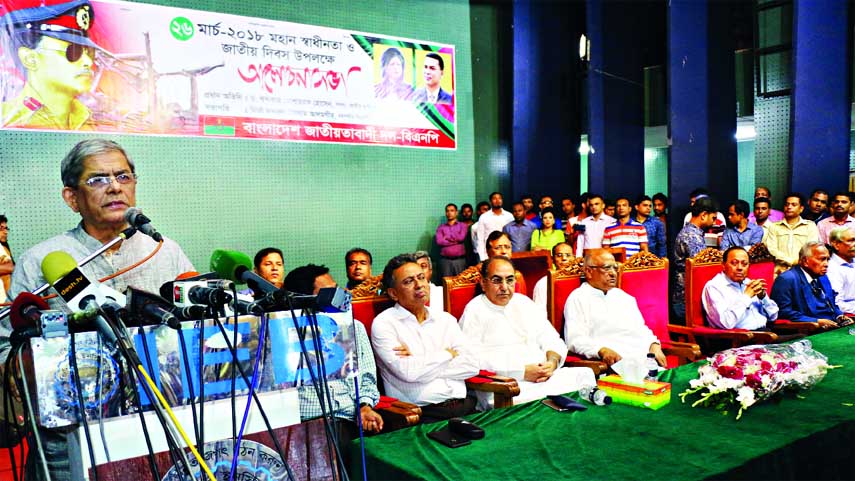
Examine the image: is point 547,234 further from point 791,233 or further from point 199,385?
point 199,385

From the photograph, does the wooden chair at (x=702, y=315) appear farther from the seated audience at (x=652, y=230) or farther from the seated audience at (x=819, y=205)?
the seated audience at (x=652, y=230)

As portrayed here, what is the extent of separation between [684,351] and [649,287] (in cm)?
49

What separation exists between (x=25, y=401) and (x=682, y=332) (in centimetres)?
345

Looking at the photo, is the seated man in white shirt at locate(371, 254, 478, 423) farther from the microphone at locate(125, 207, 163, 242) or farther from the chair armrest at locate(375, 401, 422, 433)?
the microphone at locate(125, 207, 163, 242)

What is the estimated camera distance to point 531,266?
4250 millimetres

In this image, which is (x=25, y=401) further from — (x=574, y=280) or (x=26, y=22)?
(x=26, y=22)

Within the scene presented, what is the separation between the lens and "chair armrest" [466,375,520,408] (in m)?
2.78

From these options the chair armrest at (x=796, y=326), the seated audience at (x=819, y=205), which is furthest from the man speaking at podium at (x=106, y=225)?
the seated audience at (x=819, y=205)

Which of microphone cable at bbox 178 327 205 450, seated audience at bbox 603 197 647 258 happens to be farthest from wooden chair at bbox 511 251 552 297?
microphone cable at bbox 178 327 205 450

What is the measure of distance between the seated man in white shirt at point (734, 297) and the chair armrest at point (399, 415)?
212 centimetres

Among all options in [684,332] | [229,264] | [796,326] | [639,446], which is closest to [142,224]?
[229,264]

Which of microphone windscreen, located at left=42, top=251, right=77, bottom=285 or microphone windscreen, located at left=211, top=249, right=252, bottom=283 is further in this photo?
microphone windscreen, located at left=211, top=249, right=252, bottom=283

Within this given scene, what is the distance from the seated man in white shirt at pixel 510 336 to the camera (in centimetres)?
323

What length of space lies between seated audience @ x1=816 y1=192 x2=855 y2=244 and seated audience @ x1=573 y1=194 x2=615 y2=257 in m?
1.75
